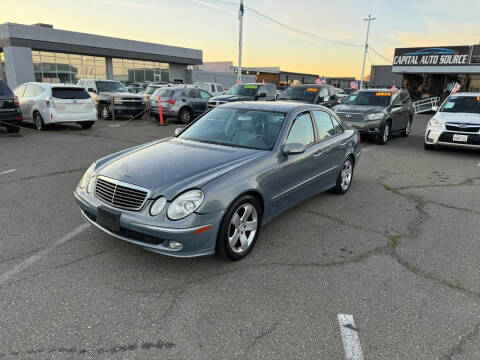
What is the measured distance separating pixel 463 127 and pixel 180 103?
1073 cm

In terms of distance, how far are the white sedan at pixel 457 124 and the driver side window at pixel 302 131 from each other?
668 centimetres

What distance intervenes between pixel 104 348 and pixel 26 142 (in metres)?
9.51

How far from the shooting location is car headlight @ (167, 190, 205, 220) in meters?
3.04

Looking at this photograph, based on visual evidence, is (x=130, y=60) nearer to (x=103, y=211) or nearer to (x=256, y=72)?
(x=256, y=72)

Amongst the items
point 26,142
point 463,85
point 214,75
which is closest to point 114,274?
point 26,142

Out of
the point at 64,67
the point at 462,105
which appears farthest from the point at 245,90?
A: the point at 64,67

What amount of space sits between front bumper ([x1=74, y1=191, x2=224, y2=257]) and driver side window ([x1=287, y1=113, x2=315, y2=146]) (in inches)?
66.4

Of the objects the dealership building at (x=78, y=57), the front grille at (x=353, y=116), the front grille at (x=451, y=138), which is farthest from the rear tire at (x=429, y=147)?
the dealership building at (x=78, y=57)

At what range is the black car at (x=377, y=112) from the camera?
35.4 feet

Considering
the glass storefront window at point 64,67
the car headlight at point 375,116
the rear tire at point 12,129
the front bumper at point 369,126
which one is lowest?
the rear tire at point 12,129

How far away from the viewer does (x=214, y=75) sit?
47.9 metres

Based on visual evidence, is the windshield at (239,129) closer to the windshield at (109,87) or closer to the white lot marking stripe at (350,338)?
the white lot marking stripe at (350,338)

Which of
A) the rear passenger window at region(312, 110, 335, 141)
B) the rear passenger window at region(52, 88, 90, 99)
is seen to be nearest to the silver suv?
the rear passenger window at region(52, 88, 90, 99)

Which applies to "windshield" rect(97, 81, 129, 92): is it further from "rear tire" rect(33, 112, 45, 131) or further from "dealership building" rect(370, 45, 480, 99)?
"dealership building" rect(370, 45, 480, 99)
